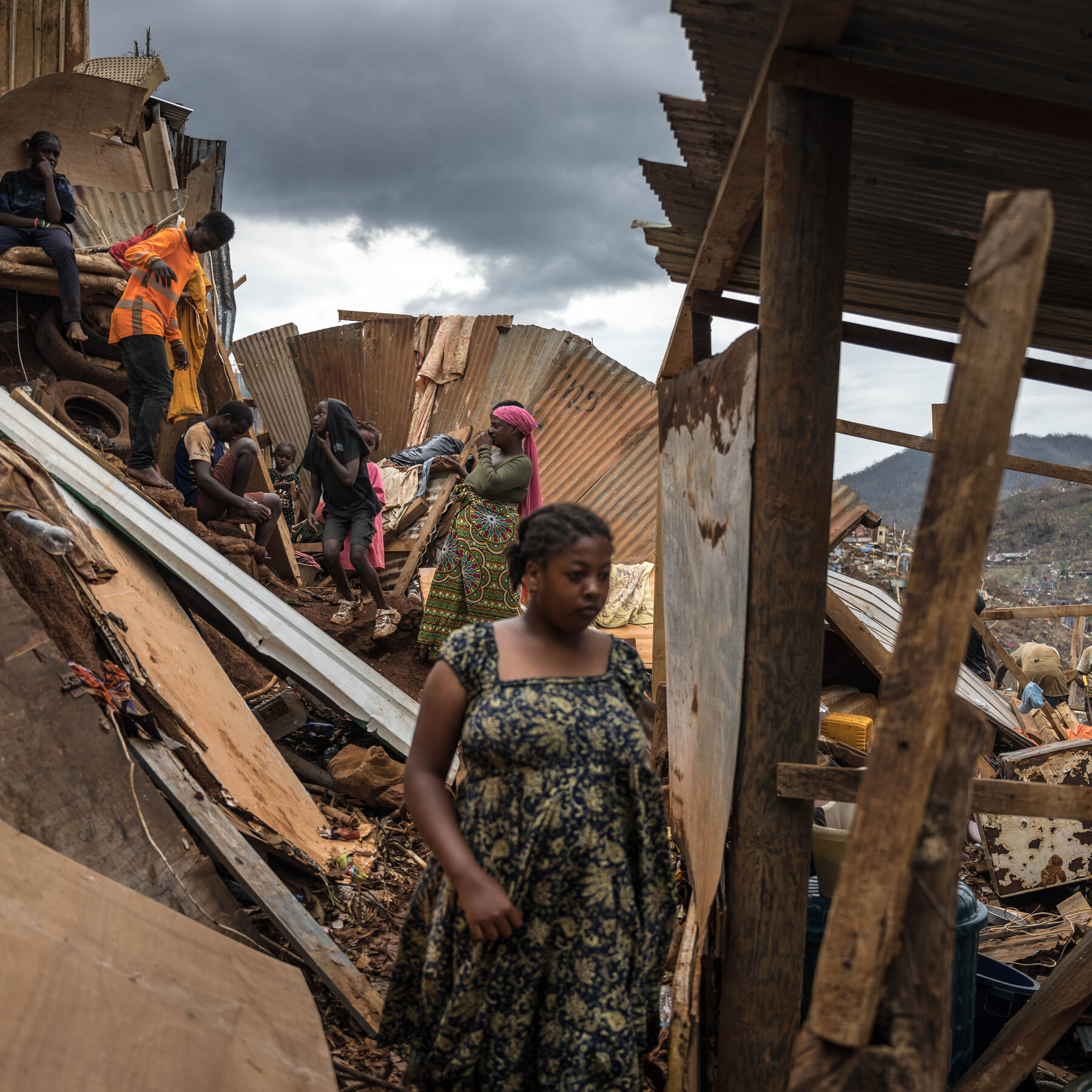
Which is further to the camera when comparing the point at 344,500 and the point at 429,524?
the point at 429,524

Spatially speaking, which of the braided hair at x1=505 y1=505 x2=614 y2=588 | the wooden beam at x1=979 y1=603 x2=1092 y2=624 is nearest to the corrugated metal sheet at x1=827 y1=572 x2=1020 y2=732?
the wooden beam at x1=979 y1=603 x2=1092 y2=624

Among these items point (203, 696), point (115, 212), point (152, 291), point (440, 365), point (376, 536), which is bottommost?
point (203, 696)

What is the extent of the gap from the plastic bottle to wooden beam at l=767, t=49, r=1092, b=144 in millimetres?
2678

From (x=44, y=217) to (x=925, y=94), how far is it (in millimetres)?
7485

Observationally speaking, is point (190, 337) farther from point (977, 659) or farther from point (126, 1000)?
point (977, 659)

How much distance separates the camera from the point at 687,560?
122 inches

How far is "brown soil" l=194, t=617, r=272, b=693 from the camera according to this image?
204 inches

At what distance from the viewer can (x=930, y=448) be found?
450 centimetres

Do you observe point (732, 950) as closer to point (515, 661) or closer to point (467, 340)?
point (515, 661)

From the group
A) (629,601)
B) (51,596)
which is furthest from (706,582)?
(629,601)

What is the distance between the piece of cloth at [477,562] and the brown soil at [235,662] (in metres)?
1.17

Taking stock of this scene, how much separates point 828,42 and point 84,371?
7.13 meters

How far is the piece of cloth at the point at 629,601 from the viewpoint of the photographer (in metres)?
8.23

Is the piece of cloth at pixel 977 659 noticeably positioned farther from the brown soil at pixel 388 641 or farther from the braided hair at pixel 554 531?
the braided hair at pixel 554 531
